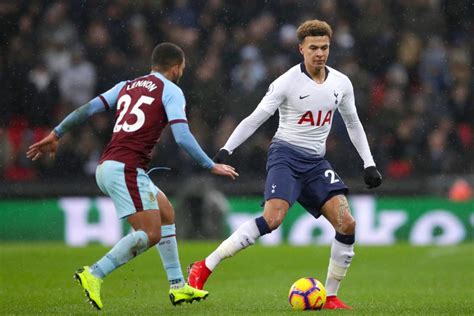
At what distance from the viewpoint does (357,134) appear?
361 inches

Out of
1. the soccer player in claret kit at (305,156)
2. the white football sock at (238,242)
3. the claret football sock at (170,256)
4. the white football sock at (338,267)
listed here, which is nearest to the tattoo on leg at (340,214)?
the soccer player in claret kit at (305,156)

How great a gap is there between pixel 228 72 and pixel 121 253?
36.4 feet

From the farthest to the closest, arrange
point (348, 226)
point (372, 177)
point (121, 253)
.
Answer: point (372, 177)
point (348, 226)
point (121, 253)

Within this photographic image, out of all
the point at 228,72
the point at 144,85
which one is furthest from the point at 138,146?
the point at 228,72

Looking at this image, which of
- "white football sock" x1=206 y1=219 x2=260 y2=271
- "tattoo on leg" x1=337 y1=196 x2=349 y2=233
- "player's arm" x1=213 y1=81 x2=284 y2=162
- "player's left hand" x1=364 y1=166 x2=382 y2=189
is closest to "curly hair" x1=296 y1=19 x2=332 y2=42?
"player's arm" x1=213 y1=81 x2=284 y2=162

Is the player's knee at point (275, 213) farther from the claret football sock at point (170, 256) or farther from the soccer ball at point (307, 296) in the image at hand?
the claret football sock at point (170, 256)

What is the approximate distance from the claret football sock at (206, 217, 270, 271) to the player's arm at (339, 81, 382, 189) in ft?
3.50

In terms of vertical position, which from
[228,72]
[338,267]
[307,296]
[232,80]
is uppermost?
[228,72]

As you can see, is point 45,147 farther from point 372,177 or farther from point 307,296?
point 372,177

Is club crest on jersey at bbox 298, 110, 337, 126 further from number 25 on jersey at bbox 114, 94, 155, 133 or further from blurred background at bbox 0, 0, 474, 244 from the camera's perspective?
blurred background at bbox 0, 0, 474, 244

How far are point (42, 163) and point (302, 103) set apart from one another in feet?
33.6

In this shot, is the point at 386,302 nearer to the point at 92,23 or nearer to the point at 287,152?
the point at 287,152

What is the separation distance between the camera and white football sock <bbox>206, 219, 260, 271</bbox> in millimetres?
8648

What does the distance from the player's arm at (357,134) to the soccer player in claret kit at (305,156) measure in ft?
0.10
